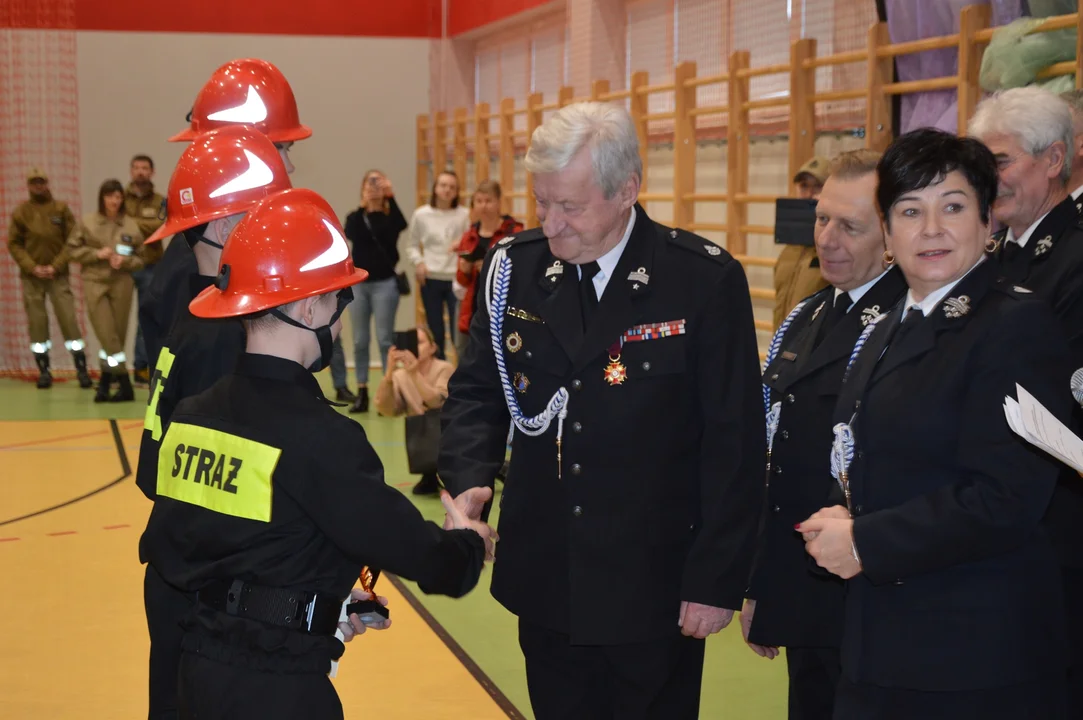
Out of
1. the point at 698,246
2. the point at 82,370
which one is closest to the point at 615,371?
the point at 698,246

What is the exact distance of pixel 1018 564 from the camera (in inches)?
79.8

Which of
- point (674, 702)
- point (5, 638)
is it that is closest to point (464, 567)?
point (674, 702)

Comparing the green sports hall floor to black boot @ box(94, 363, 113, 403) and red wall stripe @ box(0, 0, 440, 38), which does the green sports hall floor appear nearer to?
black boot @ box(94, 363, 113, 403)

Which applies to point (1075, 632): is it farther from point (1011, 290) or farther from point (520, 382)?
point (520, 382)

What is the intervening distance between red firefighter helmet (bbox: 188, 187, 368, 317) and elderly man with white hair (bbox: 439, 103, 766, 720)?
0.47m

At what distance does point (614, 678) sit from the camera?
2490 mm

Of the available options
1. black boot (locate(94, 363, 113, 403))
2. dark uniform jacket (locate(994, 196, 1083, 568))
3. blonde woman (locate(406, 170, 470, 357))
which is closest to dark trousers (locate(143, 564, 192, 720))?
dark uniform jacket (locate(994, 196, 1083, 568))

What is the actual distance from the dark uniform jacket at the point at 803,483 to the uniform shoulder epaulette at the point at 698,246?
1.05ft

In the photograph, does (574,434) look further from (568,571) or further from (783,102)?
(783,102)

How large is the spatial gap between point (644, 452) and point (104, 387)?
899 cm

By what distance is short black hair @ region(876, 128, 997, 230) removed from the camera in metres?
2.11

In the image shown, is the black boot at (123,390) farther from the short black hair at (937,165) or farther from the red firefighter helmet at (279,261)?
the short black hair at (937,165)

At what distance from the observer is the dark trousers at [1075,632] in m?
2.74

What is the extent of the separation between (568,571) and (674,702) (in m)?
0.35
